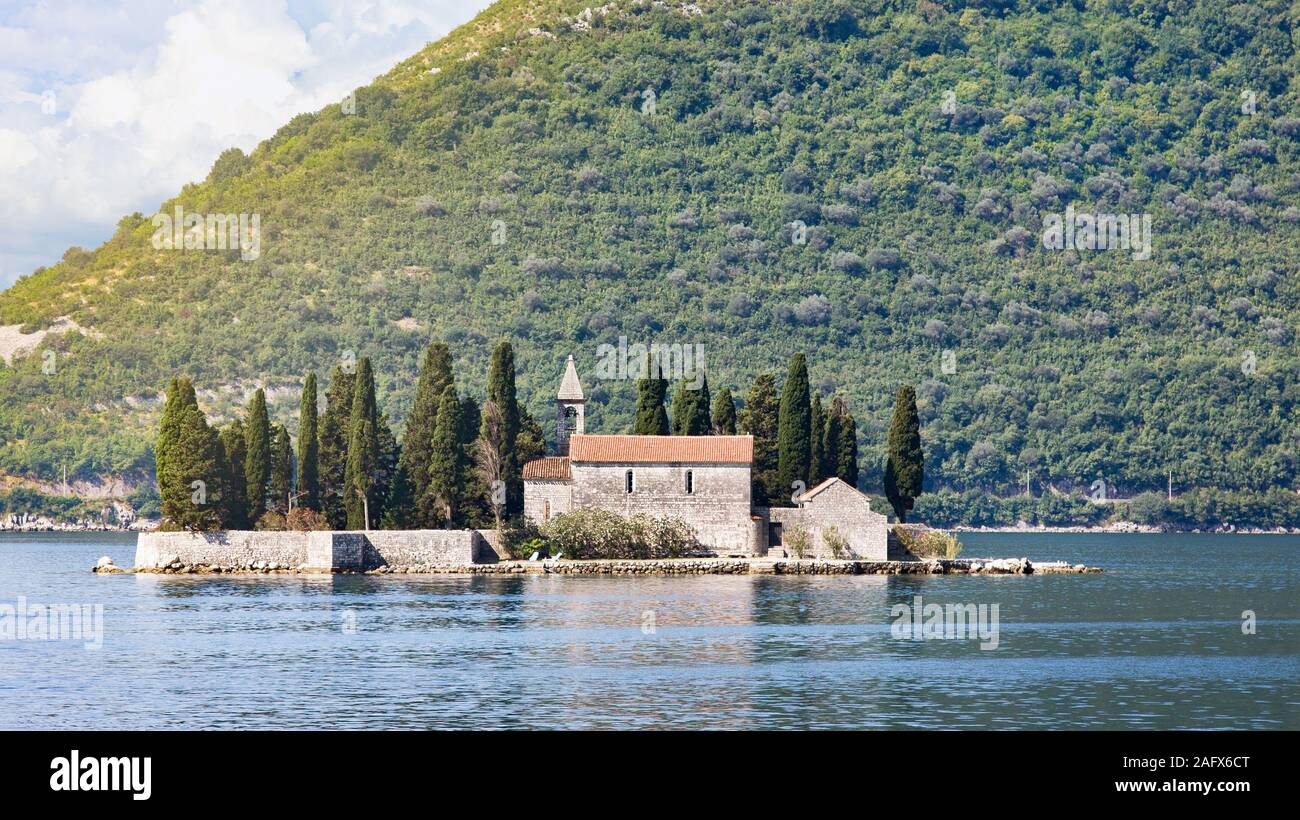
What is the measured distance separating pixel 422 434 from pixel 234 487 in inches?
329

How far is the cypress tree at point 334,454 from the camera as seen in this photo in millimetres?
73062

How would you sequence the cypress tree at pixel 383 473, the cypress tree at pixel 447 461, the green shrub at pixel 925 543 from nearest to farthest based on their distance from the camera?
1. the cypress tree at pixel 447 461
2. the cypress tree at pixel 383 473
3. the green shrub at pixel 925 543

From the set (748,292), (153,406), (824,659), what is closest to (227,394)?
(153,406)

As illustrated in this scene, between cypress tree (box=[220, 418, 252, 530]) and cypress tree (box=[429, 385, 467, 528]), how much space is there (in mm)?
8390

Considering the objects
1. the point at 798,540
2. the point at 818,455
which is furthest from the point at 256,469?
the point at 818,455

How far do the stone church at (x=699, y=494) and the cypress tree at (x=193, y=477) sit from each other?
11763mm

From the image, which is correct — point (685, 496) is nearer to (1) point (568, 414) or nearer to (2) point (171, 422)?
(1) point (568, 414)

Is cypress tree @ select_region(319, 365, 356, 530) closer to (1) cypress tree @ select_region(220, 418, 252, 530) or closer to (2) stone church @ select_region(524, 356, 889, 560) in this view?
(1) cypress tree @ select_region(220, 418, 252, 530)

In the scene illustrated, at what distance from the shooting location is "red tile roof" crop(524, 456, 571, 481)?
7050 centimetres

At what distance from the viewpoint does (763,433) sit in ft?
247

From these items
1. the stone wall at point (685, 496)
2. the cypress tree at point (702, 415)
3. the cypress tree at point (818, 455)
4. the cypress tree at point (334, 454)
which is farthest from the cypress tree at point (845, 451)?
the cypress tree at point (334, 454)

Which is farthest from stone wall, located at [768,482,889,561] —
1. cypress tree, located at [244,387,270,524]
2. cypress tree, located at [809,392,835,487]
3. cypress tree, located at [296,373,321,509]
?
cypress tree, located at [244,387,270,524]

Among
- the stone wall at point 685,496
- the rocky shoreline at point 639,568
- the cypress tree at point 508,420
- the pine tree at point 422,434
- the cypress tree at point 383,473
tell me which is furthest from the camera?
the cypress tree at point 383,473

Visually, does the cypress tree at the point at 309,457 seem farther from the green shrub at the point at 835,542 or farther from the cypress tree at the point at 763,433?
the green shrub at the point at 835,542
